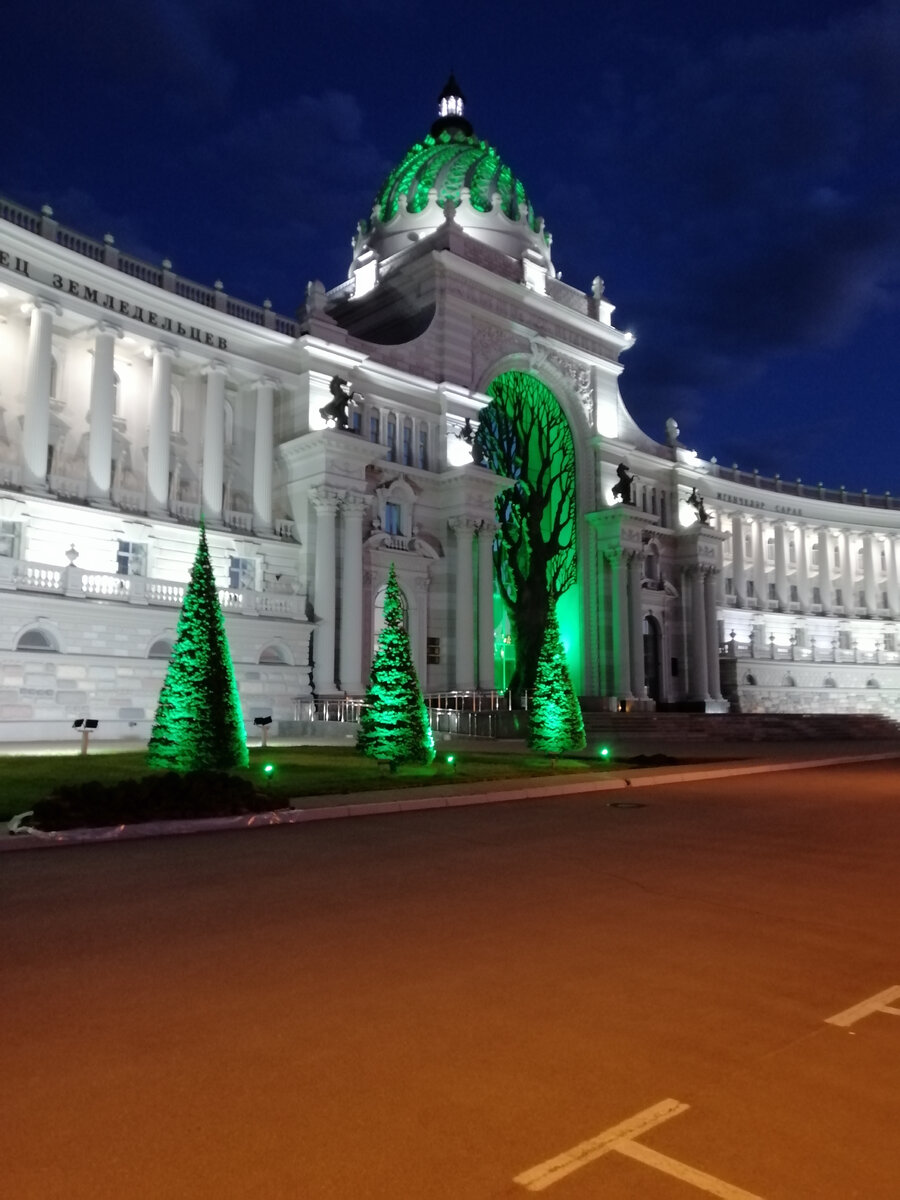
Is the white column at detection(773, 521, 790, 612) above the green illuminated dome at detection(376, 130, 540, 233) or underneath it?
underneath

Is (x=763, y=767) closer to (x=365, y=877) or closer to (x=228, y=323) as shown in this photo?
(x=365, y=877)

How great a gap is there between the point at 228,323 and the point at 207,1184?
4317cm

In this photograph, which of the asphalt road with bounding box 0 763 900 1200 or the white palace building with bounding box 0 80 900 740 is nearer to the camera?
the asphalt road with bounding box 0 763 900 1200

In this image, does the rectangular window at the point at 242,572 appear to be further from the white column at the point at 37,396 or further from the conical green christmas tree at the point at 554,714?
the conical green christmas tree at the point at 554,714

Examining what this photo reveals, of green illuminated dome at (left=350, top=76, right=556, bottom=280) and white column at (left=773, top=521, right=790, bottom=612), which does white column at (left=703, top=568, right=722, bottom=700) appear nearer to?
white column at (left=773, top=521, right=790, bottom=612)

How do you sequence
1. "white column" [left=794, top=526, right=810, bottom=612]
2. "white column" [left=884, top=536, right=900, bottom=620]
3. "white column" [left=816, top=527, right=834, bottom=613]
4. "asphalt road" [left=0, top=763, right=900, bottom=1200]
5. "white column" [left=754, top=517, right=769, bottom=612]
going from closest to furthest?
"asphalt road" [left=0, top=763, right=900, bottom=1200] → "white column" [left=754, top=517, right=769, bottom=612] → "white column" [left=794, top=526, right=810, bottom=612] → "white column" [left=816, top=527, right=834, bottom=613] → "white column" [left=884, top=536, right=900, bottom=620]

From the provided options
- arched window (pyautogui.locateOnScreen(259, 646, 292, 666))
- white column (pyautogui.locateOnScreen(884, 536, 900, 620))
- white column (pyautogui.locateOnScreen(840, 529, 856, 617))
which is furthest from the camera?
white column (pyautogui.locateOnScreen(884, 536, 900, 620))

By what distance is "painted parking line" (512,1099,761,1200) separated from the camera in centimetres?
384

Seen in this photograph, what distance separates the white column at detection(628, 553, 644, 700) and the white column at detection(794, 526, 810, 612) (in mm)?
28364

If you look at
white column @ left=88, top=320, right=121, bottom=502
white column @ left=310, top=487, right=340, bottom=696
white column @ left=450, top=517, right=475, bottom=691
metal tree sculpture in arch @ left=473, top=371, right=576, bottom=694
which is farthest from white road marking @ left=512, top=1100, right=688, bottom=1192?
metal tree sculpture in arch @ left=473, top=371, right=576, bottom=694

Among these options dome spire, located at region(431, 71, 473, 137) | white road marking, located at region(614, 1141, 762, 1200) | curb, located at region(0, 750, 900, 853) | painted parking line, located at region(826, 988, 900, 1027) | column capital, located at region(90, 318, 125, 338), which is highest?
dome spire, located at region(431, 71, 473, 137)

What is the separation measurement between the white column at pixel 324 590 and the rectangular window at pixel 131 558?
7922 mm

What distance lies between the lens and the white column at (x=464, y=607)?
157 ft

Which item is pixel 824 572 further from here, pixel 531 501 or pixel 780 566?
pixel 531 501
